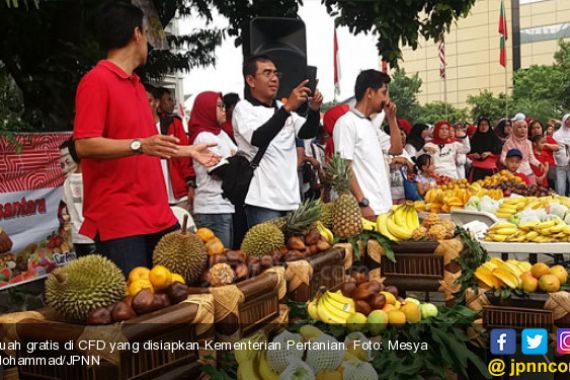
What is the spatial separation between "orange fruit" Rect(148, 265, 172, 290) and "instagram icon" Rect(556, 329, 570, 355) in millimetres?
1911

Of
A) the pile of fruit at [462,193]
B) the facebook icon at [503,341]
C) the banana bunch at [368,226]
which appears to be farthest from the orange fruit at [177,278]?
the pile of fruit at [462,193]

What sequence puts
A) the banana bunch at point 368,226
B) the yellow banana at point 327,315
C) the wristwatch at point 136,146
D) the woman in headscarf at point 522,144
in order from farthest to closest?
the woman in headscarf at point 522,144
the banana bunch at point 368,226
the yellow banana at point 327,315
the wristwatch at point 136,146

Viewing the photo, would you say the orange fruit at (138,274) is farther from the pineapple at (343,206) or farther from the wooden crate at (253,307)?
the pineapple at (343,206)

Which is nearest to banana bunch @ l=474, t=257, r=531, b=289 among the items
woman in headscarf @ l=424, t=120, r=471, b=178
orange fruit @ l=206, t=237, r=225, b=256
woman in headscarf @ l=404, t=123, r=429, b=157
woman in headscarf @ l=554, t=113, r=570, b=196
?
orange fruit @ l=206, t=237, r=225, b=256

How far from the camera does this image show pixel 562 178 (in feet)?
36.3

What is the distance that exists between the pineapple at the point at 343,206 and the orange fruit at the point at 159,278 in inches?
67.0

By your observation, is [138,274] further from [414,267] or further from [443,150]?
[443,150]

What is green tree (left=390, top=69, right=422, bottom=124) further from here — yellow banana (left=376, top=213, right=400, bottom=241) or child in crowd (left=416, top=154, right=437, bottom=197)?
yellow banana (left=376, top=213, right=400, bottom=241)

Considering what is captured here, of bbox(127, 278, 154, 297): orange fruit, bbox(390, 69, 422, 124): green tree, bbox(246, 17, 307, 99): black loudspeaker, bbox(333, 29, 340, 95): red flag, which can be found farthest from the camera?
bbox(390, 69, 422, 124): green tree

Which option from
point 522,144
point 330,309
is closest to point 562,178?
point 522,144

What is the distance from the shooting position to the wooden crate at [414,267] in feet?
12.3

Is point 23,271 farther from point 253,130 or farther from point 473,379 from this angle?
point 473,379

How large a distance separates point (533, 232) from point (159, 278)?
10.3 feet

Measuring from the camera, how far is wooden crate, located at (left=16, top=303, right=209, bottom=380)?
188 cm
